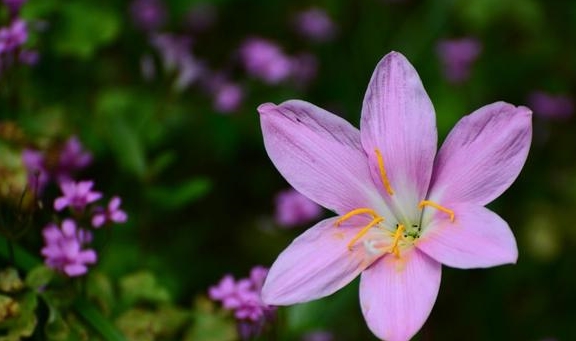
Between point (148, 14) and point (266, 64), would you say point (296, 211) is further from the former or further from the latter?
point (148, 14)

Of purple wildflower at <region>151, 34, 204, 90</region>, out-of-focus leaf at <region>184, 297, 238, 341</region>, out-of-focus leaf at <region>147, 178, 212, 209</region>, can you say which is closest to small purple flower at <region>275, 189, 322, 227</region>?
out-of-focus leaf at <region>147, 178, 212, 209</region>

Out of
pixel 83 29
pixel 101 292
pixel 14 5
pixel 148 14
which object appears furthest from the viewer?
pixel 148 14

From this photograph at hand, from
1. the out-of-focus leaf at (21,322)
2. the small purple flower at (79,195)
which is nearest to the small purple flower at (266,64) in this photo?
the small purple flower at (79,195)

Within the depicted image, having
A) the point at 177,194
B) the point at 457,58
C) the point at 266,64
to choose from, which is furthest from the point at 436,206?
the point at 457,58

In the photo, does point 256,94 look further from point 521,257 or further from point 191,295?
point 521,257

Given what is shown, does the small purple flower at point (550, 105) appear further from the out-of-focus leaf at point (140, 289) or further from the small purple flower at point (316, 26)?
the out-of-focus leaf at point (140, 289)
